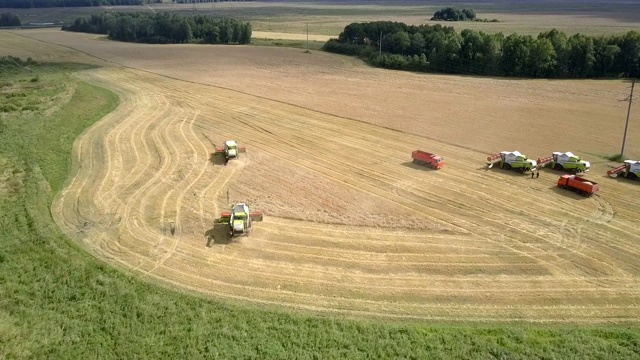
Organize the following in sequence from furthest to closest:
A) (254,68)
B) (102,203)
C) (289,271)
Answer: (254,68) → (102,203) → (289,271)

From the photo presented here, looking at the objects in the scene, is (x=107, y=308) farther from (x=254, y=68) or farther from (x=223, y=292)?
(x=254, y=68)

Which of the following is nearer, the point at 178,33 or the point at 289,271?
the point at 289,271

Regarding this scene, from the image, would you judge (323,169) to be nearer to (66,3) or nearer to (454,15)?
(454,15)

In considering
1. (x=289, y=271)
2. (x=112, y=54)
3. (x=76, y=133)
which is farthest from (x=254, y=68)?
(x=289, y=271)

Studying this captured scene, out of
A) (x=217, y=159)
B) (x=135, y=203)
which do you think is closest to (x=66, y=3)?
(x=217, y=159)

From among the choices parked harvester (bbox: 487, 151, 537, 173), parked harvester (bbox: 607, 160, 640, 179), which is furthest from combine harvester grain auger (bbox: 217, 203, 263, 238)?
parked harvester (bbox: 607, 160, 640, 179)
